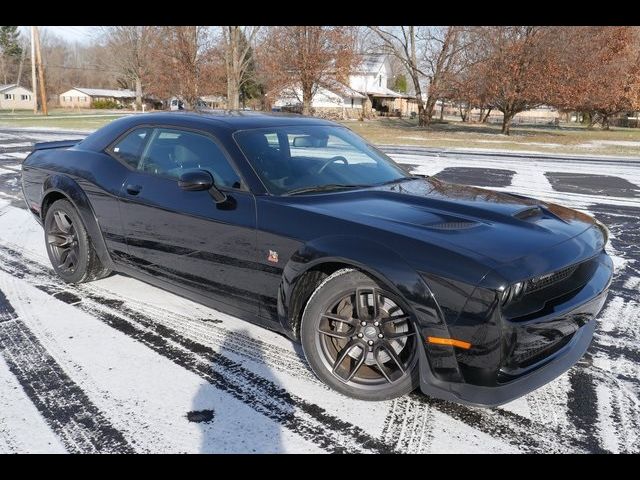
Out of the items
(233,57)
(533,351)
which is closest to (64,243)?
(533,351)

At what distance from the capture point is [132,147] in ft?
13.5

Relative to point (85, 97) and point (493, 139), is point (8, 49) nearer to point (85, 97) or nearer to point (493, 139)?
point (85, 97)

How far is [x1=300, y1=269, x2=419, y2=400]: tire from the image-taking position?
8.71 ft

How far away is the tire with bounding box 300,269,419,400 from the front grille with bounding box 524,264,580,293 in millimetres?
591

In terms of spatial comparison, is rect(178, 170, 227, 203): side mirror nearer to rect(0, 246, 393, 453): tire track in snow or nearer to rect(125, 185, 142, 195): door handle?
rect(125, 185, 142, 195): door handle

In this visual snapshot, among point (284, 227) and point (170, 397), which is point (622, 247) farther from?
point (170, 397)

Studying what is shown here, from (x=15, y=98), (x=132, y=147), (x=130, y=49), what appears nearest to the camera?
(x=132, y=147)

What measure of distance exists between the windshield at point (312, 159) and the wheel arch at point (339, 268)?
58 cm

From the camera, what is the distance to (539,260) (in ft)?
8.25

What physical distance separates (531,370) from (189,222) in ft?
7.43

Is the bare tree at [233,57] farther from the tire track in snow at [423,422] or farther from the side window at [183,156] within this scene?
the tire track in snow at [423,422]

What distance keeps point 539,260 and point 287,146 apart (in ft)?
6.35

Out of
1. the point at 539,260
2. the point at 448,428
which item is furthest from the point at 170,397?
the point at 539,260
